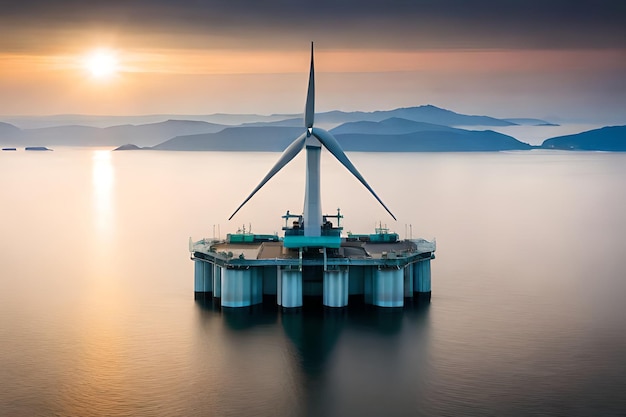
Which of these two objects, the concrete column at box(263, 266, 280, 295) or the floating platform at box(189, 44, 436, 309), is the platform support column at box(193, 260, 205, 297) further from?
the concrete column at box(263, 266, 280, 295)

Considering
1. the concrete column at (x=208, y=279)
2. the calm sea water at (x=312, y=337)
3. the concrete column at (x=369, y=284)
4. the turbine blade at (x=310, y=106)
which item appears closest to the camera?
the calm sea water at (x=312, y=337)

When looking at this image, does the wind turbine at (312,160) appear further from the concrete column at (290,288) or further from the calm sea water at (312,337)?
the calm sea water at (312,337)

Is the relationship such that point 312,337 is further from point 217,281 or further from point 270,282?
point 217,281

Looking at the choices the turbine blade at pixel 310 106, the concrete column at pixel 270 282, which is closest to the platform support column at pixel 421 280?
the concrete column at pixel 270 282

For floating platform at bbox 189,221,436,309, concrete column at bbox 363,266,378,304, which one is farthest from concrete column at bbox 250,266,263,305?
concrete column at bbox 363,266,378,304

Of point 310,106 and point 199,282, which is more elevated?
point 310,106

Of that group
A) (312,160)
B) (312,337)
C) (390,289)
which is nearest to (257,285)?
(312,337)
